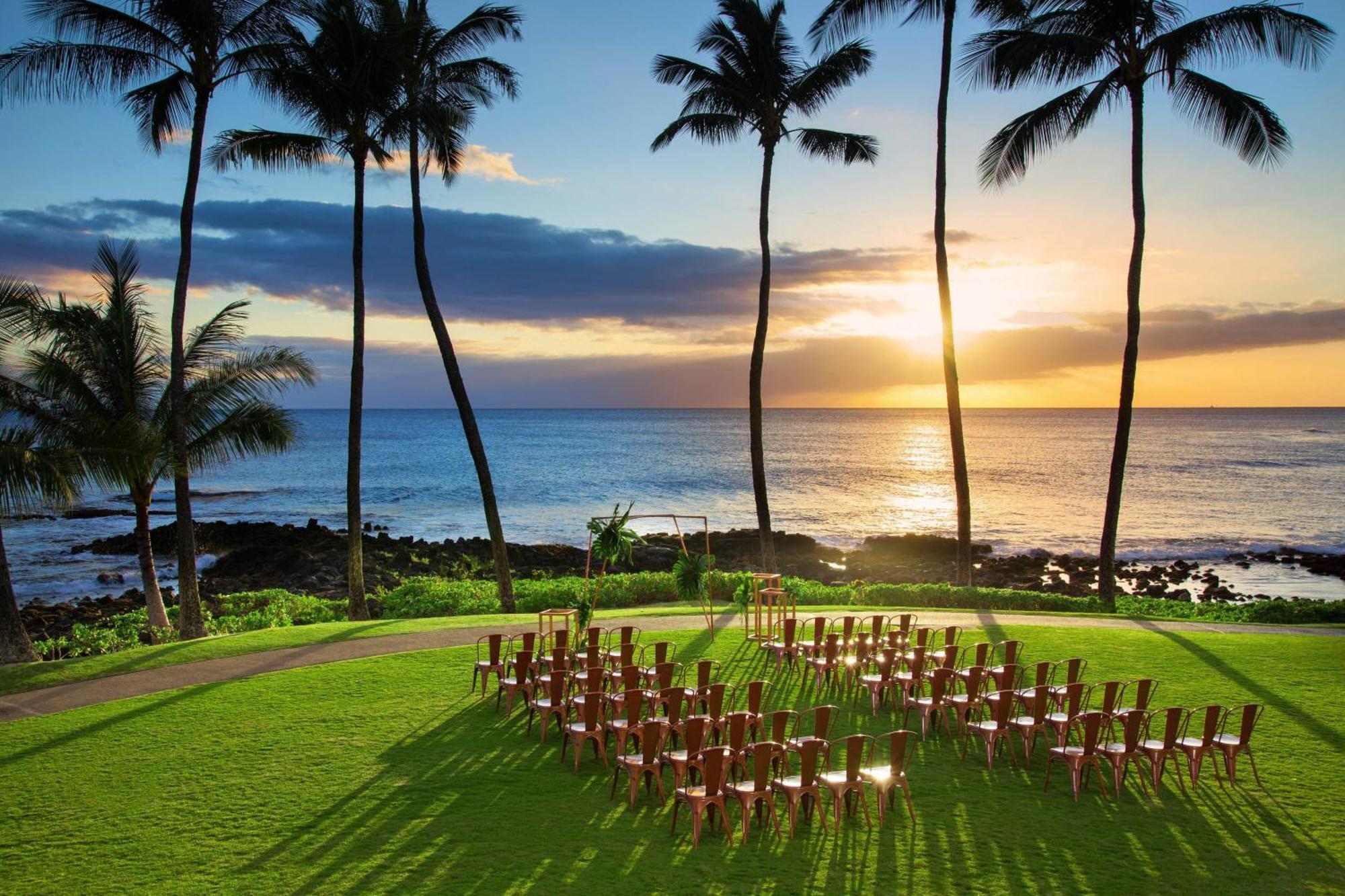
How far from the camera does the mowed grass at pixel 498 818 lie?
879 centimetres

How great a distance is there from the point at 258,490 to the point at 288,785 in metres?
77.1

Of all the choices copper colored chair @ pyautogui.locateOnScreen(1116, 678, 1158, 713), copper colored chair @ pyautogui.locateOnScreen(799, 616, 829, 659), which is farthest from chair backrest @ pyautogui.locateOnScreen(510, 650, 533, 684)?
copper colored chair @ pyautogui.locateOnScreen(1116, 678, 1158, 713)

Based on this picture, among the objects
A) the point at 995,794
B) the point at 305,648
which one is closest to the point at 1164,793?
the point at 995,794

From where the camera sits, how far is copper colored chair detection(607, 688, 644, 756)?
1125cm

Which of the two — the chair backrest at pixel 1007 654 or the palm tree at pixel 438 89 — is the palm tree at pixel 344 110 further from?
the chair backrest at pixel 1007 654

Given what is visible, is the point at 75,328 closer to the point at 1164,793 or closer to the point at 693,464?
the point at 1164,793

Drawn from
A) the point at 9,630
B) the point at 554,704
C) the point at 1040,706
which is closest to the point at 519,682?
the point at 554,704

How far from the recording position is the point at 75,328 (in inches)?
829

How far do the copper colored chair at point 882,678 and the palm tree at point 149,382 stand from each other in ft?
48.3

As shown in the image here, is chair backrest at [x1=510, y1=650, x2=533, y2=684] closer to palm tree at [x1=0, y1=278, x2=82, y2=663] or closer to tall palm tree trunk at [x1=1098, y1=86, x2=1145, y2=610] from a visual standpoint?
palm tree at [x1=0, y1=278, x2=82, y2=663]

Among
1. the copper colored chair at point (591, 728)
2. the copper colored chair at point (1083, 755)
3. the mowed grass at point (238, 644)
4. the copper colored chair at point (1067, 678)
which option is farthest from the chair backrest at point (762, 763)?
the mowed grass at point (238, 644)

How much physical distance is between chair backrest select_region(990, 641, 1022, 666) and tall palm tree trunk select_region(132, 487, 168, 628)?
18.7 metres

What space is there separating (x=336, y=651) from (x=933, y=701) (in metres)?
11.3

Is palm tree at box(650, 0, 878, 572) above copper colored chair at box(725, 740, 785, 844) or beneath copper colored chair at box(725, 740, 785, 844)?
above
